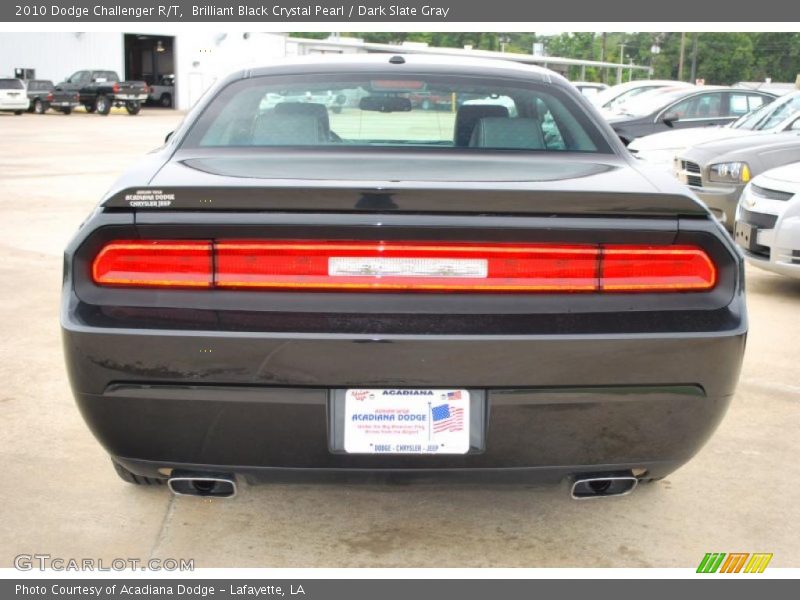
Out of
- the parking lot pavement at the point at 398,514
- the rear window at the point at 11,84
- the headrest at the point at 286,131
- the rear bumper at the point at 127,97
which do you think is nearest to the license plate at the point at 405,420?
the parking lot pavement at the point at 398,514

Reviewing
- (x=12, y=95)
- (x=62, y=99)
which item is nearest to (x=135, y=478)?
(x=12, y=95)

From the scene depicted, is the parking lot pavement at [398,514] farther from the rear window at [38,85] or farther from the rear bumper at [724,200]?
the rear window at [38,85]

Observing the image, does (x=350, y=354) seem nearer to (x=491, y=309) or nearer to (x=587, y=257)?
(x=491, y=309)

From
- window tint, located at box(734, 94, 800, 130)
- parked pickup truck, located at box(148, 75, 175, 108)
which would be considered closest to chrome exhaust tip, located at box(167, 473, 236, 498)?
window tint, located at box(734, 94, 800, 130)

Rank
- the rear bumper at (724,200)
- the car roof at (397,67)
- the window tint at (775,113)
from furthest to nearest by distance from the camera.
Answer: the window tint at (775,113) < the rear bumper at (724,200) < the car roof at (397,67)

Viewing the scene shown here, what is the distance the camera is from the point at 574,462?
2707mm

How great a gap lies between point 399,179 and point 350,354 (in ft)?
1.72

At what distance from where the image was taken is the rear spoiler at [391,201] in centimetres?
255

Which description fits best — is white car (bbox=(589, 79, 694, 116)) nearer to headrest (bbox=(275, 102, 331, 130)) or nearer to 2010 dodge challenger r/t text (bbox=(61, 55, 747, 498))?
headrest (bbox=(275, 102, 331, 130))

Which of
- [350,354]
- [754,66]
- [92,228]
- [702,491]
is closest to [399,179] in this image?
[350,354]

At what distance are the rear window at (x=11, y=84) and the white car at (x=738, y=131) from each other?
2930cm

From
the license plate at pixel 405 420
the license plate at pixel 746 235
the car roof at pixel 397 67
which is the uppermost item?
the car roof at pixel 397 67

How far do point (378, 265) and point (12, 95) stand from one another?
36.4 m

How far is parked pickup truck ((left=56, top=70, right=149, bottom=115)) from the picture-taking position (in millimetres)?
38812
